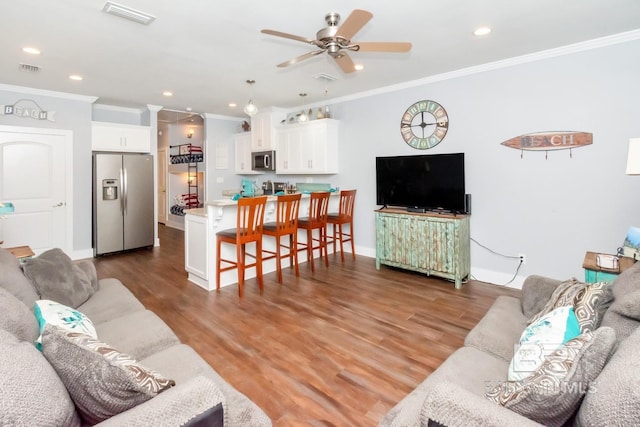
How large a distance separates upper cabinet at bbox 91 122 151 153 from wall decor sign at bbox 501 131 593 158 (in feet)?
18.9

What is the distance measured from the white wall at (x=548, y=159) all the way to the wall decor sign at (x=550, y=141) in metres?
0.05

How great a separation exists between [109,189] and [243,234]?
3319mm

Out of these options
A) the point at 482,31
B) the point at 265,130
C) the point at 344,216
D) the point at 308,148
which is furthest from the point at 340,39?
the point at 265,130

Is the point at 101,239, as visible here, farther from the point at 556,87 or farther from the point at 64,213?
the point at 556,87

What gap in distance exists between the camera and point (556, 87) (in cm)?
360

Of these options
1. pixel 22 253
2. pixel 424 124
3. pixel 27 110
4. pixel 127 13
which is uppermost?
pixel 127 13

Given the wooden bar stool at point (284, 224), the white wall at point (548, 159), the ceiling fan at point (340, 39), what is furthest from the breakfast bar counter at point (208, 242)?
the white wall at point (548, 159)

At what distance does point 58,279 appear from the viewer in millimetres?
2244

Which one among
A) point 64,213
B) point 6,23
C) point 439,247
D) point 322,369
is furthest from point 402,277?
point 64,213

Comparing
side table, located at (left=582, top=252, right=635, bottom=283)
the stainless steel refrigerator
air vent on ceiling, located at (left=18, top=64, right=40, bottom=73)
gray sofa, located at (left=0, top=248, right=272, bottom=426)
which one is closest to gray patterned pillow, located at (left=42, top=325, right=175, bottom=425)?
gray sofa, located at (left=0, top=248, right=272, bottom=426)

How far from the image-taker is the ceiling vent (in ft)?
8.56

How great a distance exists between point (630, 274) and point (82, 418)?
2.41m

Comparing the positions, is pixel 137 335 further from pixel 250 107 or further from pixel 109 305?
pixel 250 107

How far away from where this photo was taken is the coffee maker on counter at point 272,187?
6.82 metres
